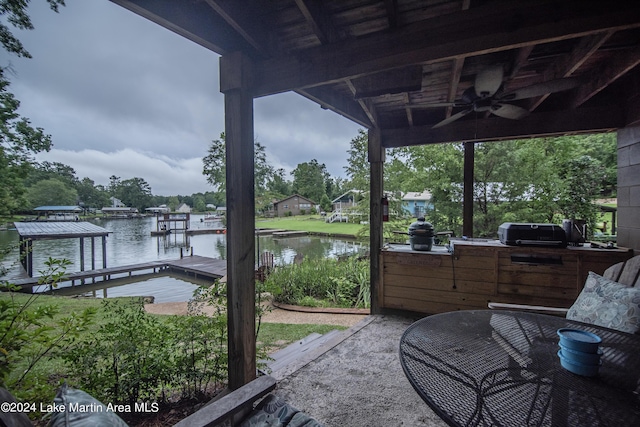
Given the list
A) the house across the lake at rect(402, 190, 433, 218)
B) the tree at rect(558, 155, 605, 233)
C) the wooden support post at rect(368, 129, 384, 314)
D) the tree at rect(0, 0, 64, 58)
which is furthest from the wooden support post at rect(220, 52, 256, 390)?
the tree at rect(558, 155, 605, 233)

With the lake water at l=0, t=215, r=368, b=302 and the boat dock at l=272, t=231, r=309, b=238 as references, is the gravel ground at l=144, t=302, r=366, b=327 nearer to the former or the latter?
the lake water at l=0, t=215, r=368, b=302

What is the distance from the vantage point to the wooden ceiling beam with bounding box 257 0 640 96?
1.37m

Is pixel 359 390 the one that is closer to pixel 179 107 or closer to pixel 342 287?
pixel 342 287

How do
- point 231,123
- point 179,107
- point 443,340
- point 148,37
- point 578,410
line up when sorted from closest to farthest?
point 578,410
point 443,340
point 231,123
point 148,37
point 179,107

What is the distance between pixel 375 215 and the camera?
12.1 ft

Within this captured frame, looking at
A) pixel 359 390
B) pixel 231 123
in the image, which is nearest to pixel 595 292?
pixel 359 390

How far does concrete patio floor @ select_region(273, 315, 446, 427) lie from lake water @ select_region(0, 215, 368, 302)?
98.1 inches

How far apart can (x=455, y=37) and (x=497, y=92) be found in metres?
1.16

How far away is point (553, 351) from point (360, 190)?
24.8ft

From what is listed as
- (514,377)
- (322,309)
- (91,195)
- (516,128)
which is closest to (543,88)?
(516,128)

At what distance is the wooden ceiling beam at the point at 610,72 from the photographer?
2.11m

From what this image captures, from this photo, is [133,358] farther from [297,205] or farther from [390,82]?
[297,205]

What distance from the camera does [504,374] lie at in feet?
3.63

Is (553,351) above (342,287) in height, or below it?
above
